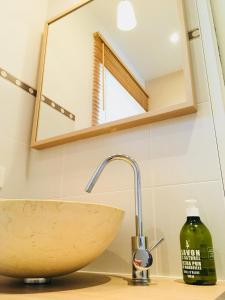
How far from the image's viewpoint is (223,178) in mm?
714

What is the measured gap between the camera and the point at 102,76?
3.51 ft

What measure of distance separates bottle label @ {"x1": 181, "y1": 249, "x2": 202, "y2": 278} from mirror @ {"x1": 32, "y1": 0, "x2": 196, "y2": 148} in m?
0.42

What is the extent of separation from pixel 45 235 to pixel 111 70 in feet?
2.45

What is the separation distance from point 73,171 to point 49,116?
0.31 meters

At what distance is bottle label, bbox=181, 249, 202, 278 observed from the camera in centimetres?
58

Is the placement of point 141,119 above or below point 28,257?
above

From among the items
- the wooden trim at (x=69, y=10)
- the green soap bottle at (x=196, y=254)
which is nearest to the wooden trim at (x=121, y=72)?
the wooden trim at (x=69, y=10)

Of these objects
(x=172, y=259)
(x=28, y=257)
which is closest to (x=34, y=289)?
(x=28, y=257)

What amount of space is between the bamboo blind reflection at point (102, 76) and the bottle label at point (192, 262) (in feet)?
1.57

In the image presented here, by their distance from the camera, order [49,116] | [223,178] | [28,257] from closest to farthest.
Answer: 1. [28,257]
2. [223,178]
3. [49,116]

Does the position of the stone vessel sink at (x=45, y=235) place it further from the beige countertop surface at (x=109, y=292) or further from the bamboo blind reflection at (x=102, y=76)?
the bamboo blind reflection at (x=102, y=76)

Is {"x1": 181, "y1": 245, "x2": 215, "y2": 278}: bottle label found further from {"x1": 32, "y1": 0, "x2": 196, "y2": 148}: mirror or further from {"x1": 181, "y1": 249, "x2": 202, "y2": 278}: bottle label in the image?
{"x1": 32, "y1": 0, "x2": 196, "y2": 148}: mirror

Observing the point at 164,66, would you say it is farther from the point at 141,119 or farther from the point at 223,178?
the point at 223,178

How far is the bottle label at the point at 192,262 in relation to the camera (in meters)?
0.58
